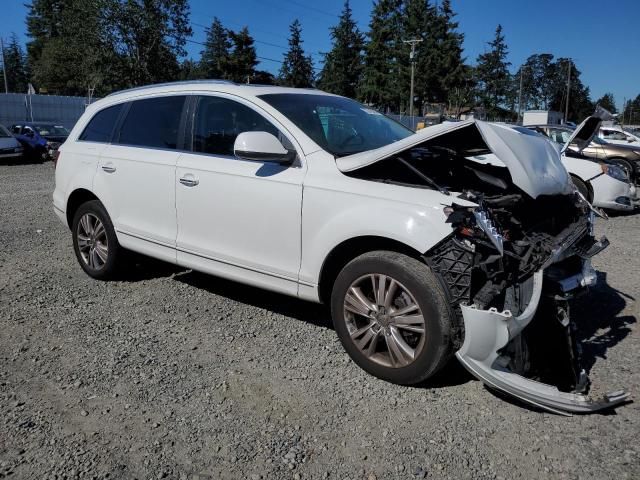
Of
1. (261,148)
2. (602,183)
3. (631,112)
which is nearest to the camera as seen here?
(261,148)

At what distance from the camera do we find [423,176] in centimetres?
332

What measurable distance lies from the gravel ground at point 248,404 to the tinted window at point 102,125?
153 centimetres

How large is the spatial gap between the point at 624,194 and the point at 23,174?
15824 millimetres

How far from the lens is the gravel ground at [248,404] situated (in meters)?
2.65

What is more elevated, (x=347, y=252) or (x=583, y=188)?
(x=347, y=252)

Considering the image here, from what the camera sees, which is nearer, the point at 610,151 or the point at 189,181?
the point at 189,181

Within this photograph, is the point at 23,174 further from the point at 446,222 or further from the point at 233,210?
the point at 446,222

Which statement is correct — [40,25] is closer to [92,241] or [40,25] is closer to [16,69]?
[16,69]

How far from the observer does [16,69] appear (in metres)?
94.8

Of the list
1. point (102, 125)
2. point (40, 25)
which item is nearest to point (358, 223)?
point (102, 125)

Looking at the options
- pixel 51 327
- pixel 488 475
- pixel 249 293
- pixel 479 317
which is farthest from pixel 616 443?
pixel 51 327

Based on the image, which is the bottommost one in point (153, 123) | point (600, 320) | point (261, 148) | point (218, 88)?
point (600, 320)

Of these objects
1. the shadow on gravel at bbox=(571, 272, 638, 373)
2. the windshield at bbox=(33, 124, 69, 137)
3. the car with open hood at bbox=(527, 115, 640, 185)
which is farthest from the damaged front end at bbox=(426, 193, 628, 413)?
the windshield at bbox=(33, 124, 69, 137)

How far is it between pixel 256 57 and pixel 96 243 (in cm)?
6630
